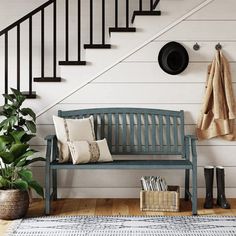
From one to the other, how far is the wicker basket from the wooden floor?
63mm

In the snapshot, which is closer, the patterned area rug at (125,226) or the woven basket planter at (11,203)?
the patterned area rug at (125,226)

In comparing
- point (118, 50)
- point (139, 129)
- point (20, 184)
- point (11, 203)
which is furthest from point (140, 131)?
point (11, 203)

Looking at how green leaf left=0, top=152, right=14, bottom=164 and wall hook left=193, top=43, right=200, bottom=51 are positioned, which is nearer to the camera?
green leaf left=0, top=152, right=14, bottom=164

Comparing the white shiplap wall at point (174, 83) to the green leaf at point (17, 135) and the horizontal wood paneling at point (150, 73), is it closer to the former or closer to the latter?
the horizontal wood paneling at point (150, 73)

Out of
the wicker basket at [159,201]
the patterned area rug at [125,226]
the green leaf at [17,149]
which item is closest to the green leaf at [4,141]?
the green leaf at [17,149]

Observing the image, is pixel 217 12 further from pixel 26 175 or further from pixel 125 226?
pixel 26 175

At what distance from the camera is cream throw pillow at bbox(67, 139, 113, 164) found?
164 inches

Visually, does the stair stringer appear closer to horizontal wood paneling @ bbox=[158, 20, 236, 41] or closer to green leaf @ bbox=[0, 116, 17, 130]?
horizontal wood paneling @ bbox=[158, 20, 236, 41]

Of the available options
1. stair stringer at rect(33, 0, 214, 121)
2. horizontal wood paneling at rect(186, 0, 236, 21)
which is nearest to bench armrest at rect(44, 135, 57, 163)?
stair stringer at rect(33, 0, 214, 121)

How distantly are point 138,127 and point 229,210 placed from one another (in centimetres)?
110

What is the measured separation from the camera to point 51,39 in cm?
554

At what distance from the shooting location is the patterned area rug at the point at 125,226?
3.60 m

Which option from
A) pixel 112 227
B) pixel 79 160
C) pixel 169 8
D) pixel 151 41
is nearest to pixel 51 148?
pixel 79 160

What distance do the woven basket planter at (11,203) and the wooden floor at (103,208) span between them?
62mm
